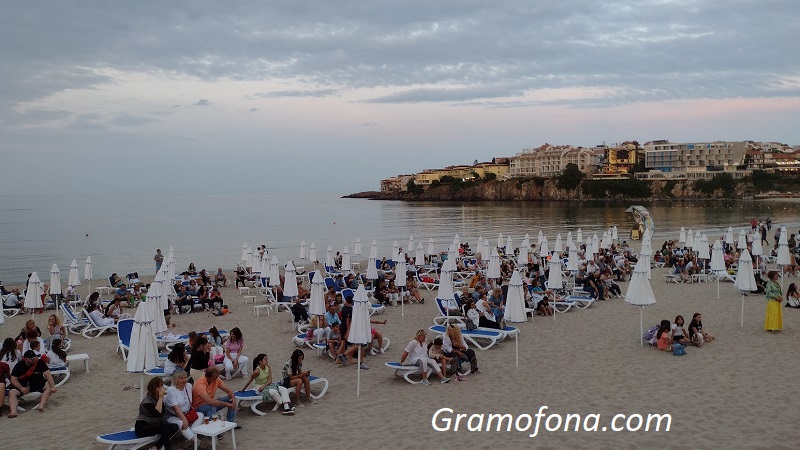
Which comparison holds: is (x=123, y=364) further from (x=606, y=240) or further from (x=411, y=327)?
(x=606, y=240)

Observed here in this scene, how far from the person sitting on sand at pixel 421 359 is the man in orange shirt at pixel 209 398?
9.26 feet

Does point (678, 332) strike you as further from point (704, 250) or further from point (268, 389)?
point (704, 250)

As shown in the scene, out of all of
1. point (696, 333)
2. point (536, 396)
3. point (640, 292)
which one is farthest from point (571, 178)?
point (536, 396)

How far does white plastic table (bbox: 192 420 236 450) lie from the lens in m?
6.15

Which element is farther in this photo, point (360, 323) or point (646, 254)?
point (646, 254)

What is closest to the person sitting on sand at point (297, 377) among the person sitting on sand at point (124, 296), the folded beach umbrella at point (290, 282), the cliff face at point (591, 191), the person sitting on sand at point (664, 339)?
the folded beach umbrella at point (290, 282)

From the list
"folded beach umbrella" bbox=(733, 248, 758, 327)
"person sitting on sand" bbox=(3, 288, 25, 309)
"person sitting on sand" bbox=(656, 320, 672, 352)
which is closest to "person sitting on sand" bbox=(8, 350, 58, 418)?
"person sitting on sand" bbox=(3, 288, 25, 309)

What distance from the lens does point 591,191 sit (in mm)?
127375

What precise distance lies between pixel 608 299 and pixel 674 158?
14229 centimetres

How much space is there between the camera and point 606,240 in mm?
23500

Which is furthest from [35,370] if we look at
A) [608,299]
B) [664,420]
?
[608,299]

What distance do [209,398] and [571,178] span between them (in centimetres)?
13225

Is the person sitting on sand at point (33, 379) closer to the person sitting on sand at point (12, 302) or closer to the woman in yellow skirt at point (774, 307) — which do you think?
the person sitting on sand at point (12, 302)

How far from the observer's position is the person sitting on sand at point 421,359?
8.68 m
